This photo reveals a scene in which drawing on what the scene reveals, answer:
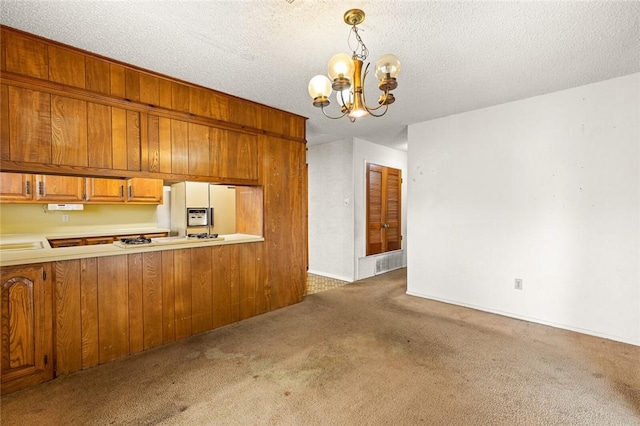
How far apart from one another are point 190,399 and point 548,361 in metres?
2.83

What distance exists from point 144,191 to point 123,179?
6.18 ft

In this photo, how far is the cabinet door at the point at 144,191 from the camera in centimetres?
438

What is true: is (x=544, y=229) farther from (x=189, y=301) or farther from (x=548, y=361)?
(x=189, y=301)

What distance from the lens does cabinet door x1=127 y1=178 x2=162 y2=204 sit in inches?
172

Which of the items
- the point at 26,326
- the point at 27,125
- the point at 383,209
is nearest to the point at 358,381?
the point at 26,326

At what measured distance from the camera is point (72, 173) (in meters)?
2.35

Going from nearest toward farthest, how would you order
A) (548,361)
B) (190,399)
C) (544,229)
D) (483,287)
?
(190,399) < (548,361) < (544,229) < (483,287)

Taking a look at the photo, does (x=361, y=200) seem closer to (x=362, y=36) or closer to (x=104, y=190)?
(x=362, y=36)

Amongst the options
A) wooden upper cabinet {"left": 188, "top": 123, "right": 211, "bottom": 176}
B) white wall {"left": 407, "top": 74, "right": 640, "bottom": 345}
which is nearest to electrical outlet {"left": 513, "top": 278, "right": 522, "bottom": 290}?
white wall {"left": 407, "top": 74, "right": 640, "bottom": 345}

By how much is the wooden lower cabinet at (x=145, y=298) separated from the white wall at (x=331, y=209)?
2.04m

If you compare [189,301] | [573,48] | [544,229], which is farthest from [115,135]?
[544,229]

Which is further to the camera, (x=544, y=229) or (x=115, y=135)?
(x=544, y=229)

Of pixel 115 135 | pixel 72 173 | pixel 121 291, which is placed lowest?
pixel 121 291

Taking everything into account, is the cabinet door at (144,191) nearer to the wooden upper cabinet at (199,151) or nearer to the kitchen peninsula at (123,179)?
the kitchen peninsula at (123,179)
